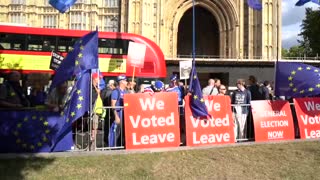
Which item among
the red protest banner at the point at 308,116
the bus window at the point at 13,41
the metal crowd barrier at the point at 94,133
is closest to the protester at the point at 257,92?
the red protest banner at the point at 308,116

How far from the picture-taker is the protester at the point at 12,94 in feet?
28.6

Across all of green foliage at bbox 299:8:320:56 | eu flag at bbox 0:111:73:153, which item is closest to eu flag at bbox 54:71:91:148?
eu flag at bbox 0:111:73:153

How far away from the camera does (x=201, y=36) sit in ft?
165

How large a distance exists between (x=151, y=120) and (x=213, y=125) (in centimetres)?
151

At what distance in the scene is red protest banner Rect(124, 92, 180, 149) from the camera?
911 centimetres

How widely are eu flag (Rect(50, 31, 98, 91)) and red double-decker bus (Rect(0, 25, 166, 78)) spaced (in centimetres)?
990

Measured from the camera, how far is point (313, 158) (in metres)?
9.11

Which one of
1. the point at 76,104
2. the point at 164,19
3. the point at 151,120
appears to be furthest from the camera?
the point at 164,19

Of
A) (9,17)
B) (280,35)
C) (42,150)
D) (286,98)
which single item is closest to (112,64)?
(286,98)

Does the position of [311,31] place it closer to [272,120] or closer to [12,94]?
[272,120]

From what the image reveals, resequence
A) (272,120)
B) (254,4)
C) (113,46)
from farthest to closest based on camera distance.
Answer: (113,46) < (254,4) < (272,120)

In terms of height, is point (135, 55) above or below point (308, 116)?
above

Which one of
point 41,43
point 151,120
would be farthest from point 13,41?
point 151,120

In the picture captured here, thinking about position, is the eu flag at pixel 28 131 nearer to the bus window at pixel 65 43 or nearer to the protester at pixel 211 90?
the protester at pixel 211 90
